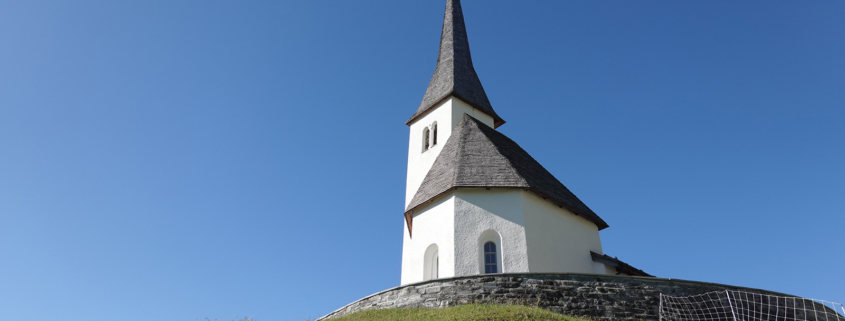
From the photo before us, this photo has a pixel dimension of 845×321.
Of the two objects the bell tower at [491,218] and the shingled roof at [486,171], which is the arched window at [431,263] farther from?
the shingled roof at [486,171]

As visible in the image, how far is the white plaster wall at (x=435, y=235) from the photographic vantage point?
18641 mm

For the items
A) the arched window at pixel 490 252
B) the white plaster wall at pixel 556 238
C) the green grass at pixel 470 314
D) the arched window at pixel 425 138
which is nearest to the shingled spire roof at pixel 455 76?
the arched window at pixel 425 138

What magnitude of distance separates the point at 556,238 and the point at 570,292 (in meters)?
5.23

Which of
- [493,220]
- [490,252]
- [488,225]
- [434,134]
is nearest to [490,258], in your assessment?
[490,252]

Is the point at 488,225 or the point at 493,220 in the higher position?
the point at 493,220

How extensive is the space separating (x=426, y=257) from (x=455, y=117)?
945 cm

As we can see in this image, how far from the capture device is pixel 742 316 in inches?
556

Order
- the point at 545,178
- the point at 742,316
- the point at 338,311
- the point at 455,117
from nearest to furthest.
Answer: the point at 742,316, the point at 338,311, the point at 545,178, the point at 455,117

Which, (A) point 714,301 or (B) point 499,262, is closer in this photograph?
(A) point 714,301

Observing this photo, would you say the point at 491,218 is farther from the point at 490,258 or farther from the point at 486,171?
the point at 486,171

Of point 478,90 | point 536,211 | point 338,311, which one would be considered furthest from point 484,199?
point 478,90

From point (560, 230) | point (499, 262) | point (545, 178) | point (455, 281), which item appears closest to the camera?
point (455, 281)

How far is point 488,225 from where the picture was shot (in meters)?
18.8

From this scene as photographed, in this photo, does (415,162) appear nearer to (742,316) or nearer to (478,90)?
(478,90)
